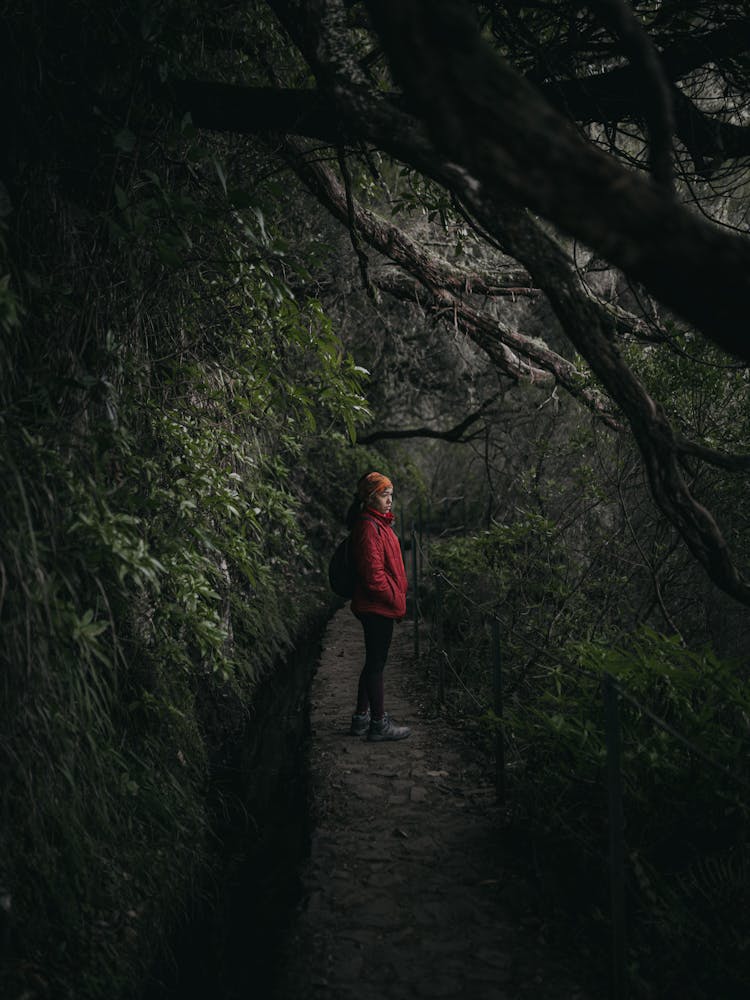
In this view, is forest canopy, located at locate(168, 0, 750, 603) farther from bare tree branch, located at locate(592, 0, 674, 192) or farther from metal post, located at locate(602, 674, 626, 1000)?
metal post, located at locate(602, 674, 626, 1000)

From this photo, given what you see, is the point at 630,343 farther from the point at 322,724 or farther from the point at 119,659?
the point at 119,659

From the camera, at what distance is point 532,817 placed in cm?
405

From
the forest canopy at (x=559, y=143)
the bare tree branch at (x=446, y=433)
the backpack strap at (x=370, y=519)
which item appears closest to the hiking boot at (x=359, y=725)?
the backpack strap at (x=370, y=519)

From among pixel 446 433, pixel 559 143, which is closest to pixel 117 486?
pixel 559 143

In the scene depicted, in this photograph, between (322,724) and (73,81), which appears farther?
(322,724)

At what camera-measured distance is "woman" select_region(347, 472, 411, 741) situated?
584 centimetres

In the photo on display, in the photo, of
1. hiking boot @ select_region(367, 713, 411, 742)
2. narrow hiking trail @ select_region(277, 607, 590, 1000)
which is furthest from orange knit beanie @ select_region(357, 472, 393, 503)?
narrow hiking trail @ select_region(277, 607, 590, 1000)

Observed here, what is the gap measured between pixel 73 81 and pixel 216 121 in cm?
67

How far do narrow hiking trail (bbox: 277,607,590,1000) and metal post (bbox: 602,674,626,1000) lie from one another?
0.83ft

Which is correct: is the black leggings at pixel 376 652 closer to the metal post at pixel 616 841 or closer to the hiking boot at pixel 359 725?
the hiking boot at pixel 359 725

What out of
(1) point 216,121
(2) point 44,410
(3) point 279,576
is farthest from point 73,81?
(3) point 279,576

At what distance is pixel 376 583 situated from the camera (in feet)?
19.0

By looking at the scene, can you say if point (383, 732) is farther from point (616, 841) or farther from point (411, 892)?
point (616, 841)

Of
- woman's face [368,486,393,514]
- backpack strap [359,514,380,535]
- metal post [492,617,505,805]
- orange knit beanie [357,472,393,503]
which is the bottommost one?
metal post [492,617,505,805]
